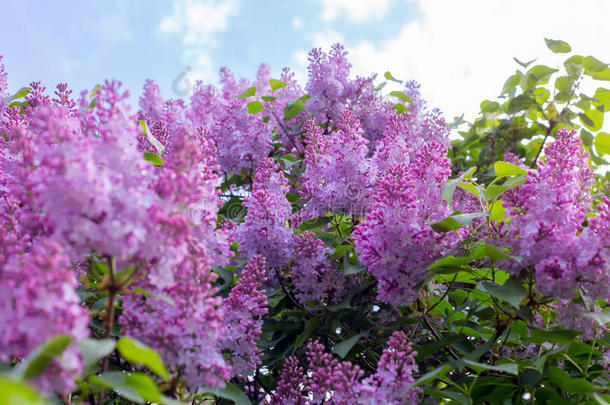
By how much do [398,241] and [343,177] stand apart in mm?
813

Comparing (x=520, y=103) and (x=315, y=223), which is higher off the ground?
(x=520, y=103)

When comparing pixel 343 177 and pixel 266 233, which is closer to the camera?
pixel 266 233

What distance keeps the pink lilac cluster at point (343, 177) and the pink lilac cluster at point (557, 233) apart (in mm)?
815

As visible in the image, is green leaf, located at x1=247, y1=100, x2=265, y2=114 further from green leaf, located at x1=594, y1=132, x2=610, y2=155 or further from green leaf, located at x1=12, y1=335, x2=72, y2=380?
green leaf, located at x1=12, y1=335, x2=72, y2=380

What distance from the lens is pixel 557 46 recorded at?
182 inches

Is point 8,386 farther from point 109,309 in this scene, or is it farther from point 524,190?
point 524,190

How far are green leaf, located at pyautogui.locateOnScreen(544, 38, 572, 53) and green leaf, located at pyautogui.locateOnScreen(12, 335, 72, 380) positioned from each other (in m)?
4.77

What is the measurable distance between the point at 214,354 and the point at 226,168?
298 centimetres

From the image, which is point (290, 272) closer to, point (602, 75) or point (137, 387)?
point (137, 387)

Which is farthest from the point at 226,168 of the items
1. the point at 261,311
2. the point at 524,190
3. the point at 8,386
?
the point at 8,386

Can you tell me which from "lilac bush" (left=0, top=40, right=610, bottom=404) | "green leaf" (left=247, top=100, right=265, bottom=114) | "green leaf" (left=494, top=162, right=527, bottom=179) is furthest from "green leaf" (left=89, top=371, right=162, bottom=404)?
"green leaf" (left=247, top=100, right=265, bottom=114)

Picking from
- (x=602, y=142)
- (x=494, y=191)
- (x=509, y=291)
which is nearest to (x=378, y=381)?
(x=509, y=291)

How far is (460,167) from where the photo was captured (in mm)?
5395

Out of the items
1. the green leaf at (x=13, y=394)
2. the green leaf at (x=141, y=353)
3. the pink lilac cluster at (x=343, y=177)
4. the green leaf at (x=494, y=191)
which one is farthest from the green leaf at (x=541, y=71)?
the green leaf at (x=13, y=394)
